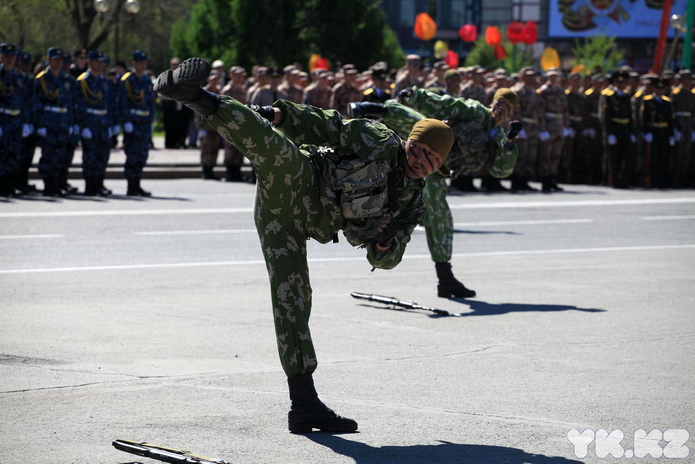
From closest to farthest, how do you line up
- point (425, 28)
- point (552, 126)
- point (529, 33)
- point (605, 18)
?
1. point (552, 126)
2. point (425, 28)
3. point (529, 33)
4. point (605, 18)

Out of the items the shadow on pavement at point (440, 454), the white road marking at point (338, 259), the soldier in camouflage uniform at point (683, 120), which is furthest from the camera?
the soldier in camouflage uniform at point (683, 120)

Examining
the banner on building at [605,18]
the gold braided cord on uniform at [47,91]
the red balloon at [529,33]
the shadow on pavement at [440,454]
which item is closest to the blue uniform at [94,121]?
the gold braided cord on uniform at [47,91]

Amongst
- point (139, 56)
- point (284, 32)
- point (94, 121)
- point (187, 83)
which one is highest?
point (284, 32)

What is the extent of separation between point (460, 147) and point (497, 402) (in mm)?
3863

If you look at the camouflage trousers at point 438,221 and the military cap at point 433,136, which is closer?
the military cap at point 433,136

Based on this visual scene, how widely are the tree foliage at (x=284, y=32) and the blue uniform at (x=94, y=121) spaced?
15.8 meters

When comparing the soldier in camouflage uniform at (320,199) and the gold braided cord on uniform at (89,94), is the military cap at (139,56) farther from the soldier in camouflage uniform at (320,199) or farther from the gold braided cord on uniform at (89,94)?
the soldier in camouflage uniform at (320,199)

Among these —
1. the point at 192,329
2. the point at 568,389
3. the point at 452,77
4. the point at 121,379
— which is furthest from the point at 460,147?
the point at 452,77

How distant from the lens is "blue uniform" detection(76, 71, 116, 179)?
17.9m

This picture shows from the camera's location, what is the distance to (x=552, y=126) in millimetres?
21766

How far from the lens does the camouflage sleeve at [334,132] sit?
17.9ft

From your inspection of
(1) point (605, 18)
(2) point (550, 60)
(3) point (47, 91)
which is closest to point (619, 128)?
(2) point (550, 60)

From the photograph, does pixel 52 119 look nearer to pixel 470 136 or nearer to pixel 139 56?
pixel 139 56

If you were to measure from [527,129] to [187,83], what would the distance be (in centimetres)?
1725
